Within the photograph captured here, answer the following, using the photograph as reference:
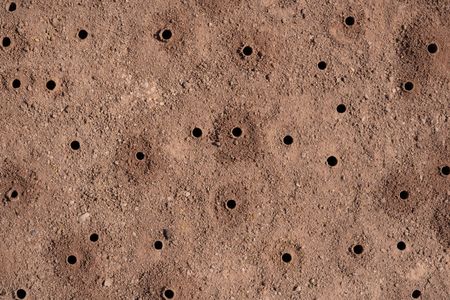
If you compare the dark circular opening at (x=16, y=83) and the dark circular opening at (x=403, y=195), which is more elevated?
the dark circular opening at (x=16, y=83)

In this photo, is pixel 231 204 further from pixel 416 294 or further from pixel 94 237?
pixel 416 294

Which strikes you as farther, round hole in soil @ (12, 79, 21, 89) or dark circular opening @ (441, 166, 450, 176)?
round hole in soil @ (12, 79, 21, 89)

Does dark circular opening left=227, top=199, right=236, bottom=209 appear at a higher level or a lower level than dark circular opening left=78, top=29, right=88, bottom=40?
lower

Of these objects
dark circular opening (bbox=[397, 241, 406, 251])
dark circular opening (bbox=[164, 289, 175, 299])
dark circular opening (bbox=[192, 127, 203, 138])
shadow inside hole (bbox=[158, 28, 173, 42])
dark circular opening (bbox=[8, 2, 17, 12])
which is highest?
dark circular opening (bbox=[8, 2, 17, 12])

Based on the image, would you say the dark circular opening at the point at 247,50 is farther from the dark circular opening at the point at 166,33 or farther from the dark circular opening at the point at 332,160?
the dark circular opening at the point at 332,160

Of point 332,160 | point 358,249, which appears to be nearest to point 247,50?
point 332,160

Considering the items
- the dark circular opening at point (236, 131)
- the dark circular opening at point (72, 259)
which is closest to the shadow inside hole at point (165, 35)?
the dark circular opening at point (236, 131)

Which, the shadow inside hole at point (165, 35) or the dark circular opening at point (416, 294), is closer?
the dark circular opening at point (416, 294)

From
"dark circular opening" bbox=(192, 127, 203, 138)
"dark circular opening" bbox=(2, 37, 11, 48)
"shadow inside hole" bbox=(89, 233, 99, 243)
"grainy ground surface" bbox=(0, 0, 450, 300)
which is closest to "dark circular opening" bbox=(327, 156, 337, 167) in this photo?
"grainy ground surface" bbox=(0, 0, 450, 300)

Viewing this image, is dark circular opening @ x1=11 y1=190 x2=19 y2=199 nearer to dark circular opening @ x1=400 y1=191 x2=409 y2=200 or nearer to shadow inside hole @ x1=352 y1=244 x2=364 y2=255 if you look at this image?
shadow inside hole @ x1=352 y1=244 x2=364 y2=255
